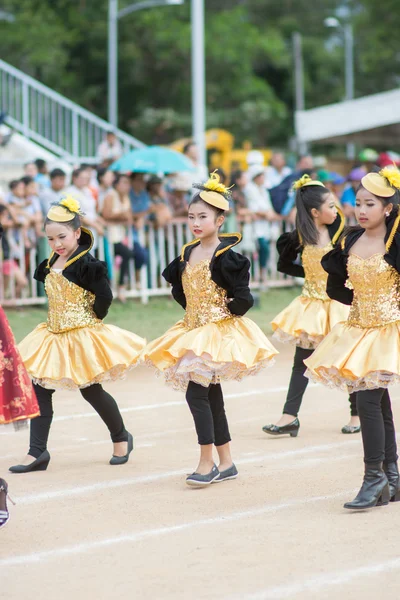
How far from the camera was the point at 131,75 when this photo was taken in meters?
53.0

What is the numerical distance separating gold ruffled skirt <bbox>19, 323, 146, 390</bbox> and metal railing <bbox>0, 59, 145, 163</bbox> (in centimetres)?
1679

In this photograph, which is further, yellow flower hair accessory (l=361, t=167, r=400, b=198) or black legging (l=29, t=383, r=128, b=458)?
black legging (l=29, t=383, r=128, b=458)

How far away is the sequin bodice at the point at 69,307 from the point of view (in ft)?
23.4

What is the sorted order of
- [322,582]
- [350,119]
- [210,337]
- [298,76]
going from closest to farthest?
[322,582]
[210,337]
[350,119]
[298,76]

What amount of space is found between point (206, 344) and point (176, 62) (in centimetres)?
4772

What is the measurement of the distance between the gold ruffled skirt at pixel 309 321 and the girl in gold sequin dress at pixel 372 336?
169 cm

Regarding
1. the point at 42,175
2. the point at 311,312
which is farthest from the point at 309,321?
the point at 42,175

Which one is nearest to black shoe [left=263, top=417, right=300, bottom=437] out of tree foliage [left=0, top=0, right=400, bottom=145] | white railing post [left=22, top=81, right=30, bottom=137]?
white railing post [left=22, top=81, right=30, bottom=137]

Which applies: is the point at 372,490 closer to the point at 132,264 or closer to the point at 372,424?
the point at 372,424

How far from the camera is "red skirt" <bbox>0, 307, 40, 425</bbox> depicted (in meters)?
5.43

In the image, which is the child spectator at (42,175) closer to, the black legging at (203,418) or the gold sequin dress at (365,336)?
the black legging at (203,418)

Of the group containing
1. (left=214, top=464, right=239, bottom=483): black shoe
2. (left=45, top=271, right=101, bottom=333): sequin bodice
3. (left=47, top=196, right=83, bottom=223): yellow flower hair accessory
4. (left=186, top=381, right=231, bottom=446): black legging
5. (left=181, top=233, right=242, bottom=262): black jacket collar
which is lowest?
(left=214, top=464, right=239, bottom=483): black shoe

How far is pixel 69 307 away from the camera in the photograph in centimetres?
714

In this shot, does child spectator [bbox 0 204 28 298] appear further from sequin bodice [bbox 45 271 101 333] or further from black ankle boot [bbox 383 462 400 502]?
black ankle boot [bbox 383 462 400 502]
